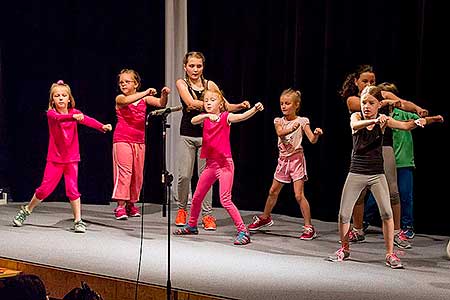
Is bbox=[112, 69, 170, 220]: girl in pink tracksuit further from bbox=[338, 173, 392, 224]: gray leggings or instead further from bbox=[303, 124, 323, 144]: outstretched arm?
bbox=[338, 173, 392, 224]: gray leggings

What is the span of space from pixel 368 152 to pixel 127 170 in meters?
2.31

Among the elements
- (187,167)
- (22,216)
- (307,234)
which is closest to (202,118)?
(187,167)

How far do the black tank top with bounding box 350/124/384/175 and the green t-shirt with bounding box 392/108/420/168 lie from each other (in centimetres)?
98

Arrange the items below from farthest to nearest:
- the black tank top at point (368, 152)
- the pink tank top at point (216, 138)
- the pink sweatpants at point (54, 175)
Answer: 1. the pink sweatpants at point (54, 175)
2. the pink tank top at point (216, 138)
3. the black tank top at point (368, 152)

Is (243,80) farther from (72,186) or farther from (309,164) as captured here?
(72,186)

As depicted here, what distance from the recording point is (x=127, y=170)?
21.5 ft

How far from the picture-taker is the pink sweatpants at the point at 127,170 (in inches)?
256

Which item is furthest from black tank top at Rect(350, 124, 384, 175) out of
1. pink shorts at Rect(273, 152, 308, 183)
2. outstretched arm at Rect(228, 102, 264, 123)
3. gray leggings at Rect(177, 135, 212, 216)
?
gray leggings at Rect(177, 135, 212, 216)

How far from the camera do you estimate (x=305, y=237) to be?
18.8 ft

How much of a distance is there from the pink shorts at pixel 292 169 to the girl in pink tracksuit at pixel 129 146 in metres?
1.15

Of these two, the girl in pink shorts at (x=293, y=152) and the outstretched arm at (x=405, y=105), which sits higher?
the outstretched arm at (x=405, y=105)

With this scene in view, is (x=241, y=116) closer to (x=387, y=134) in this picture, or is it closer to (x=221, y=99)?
(x=221, y=99)

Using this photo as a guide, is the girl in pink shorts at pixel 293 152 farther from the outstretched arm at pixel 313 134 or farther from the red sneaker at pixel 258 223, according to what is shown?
the red sneaker at pixel 258 223

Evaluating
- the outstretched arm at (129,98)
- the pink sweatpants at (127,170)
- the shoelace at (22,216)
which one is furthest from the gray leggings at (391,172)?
the shoelace at (22,216)
